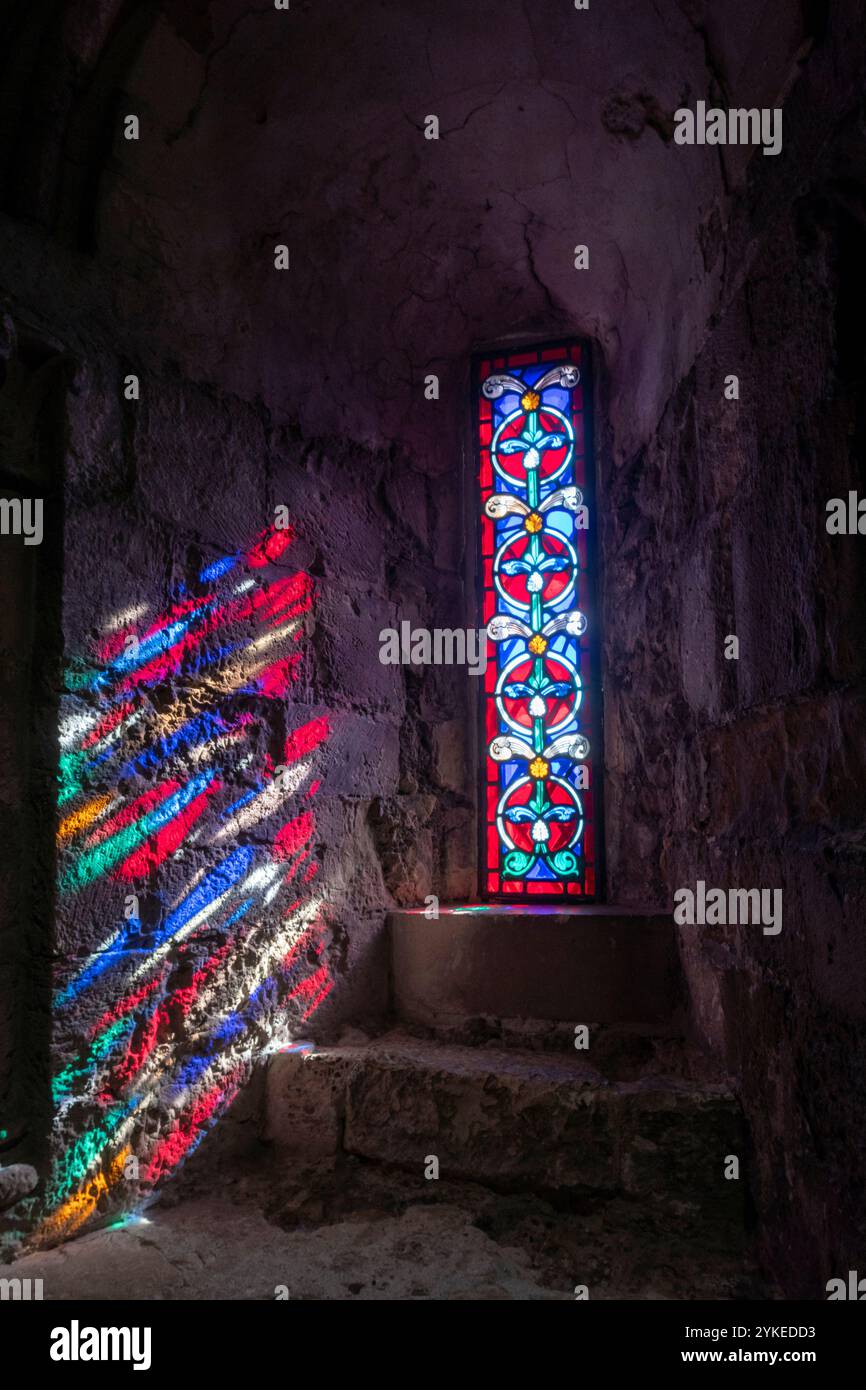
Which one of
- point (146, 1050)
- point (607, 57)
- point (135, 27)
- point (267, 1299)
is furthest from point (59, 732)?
point (607, 57)

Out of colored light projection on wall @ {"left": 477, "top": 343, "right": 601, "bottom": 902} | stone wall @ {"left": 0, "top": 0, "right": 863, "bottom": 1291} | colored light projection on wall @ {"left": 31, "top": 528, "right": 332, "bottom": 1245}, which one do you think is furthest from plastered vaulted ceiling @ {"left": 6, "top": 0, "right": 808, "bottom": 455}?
colored light projection on wall @ {"left": 31, "top": 528, "right": 332, "bottom": 1245}

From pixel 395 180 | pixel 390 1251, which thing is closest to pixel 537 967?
pixel 390 1251

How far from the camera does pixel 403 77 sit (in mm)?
2553

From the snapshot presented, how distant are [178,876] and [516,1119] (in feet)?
3.21

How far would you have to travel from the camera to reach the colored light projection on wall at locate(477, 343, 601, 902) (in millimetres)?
3074

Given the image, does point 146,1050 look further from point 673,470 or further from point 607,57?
point 607,57

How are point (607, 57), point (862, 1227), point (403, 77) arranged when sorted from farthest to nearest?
1. point (403, 77)
2. point (607, 57)
3. point (862, 1227)

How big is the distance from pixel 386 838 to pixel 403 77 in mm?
2122

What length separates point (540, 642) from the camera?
314 centimetres

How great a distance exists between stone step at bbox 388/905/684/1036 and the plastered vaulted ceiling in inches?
56.0

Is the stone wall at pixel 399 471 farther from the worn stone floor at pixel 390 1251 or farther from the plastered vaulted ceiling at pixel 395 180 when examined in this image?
the worn stone floor at pixel 390 1251

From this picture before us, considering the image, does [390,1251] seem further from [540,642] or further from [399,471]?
[399,471]

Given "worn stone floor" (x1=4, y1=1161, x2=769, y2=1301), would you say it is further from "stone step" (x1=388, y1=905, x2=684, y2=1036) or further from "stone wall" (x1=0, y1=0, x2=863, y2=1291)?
"stone step" (x1=388, y1=905, x2=684, y2=1036)

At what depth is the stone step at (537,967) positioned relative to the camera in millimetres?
2516
